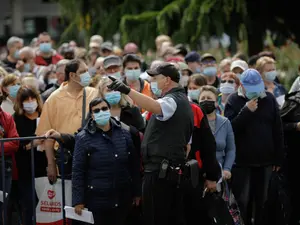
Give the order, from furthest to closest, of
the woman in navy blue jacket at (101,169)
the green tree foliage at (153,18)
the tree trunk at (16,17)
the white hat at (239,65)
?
the tree trunk at (16,17) < the green tree foliage at (153,18) < the white hat at (239,65) < the woman in navy blue jacket at (101,169)

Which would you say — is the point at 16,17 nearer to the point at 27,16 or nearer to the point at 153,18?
the point at 27,16

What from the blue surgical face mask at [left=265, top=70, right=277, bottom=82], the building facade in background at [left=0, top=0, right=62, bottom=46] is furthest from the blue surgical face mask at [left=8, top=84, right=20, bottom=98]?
the building facade in background at [left=0, top=0, right=62, bottom=46]

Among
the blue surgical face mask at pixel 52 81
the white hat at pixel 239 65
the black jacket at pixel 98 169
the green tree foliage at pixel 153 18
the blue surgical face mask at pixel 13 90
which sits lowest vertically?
the black jacket at pixel 98 169

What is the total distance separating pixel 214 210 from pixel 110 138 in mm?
1355

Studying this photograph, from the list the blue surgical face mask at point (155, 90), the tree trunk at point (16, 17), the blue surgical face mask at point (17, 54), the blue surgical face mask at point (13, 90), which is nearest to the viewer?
the blue surgical face mask at point (155, 90)

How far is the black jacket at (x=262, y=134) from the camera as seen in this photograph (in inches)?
413

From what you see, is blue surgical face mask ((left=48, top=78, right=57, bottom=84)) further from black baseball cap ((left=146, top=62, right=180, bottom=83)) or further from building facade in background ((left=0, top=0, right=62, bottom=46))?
building facade in background ((left=0, top=0, right=62, bottom=46))

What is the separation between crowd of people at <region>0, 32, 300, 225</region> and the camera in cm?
888

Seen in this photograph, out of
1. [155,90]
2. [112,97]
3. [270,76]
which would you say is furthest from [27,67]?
[112,97]

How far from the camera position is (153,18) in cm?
1702

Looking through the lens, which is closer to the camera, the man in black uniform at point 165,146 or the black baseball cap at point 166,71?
the man in black uniform at point 165,146

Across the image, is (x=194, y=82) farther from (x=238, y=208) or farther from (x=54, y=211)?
(x=54, y=211)

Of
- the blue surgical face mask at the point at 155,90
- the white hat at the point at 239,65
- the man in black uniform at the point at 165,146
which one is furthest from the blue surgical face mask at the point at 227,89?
the man in black uniform at the point at 165,146

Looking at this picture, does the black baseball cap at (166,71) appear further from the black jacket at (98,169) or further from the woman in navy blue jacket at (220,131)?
the woman in navy blue jacket at (220,131)
